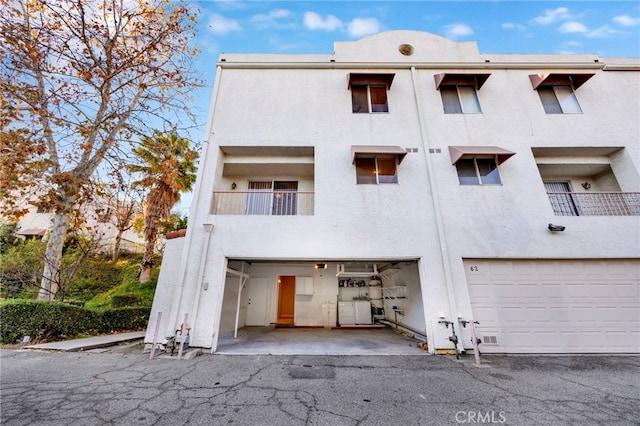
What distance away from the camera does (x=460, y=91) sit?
8.68m

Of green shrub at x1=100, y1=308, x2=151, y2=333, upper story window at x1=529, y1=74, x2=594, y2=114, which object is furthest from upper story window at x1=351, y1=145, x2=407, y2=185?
green shrub at x1=100, y1=308, x2=151, y2=333

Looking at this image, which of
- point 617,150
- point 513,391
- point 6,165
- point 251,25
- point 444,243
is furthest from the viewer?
point 251,25

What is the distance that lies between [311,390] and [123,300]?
11.3m

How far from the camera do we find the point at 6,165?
611 centimetres

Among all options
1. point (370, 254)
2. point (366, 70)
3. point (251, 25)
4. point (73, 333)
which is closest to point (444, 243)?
point (370, 254)

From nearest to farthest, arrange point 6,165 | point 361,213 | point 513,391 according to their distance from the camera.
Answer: point 513,391, point 6,165, point 361,213

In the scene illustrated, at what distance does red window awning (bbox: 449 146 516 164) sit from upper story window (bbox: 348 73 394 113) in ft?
9.33

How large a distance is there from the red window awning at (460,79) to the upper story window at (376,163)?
3.36 metres

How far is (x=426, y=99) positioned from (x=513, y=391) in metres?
8.47

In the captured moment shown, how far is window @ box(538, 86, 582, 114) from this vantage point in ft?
27.4

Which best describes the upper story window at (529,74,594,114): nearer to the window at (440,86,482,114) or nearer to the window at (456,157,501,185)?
the window at (440,86,482,114)

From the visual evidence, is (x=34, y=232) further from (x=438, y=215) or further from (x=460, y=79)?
(x=460, y=79)

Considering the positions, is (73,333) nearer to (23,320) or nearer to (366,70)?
(23,320)

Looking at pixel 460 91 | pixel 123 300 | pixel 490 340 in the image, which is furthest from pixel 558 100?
pixel 123 300
